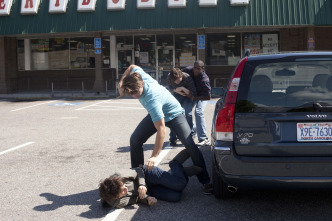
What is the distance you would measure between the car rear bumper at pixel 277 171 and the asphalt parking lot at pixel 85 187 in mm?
487

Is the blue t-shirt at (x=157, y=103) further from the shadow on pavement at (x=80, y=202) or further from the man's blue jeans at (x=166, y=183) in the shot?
the shadow on pavement at (x=80, y=202)

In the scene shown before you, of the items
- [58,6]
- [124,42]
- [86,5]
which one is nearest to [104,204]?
[86,5]

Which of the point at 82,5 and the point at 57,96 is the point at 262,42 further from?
the point at 57,96

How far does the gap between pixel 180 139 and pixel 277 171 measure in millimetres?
1582

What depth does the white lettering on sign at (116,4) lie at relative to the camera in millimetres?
21656

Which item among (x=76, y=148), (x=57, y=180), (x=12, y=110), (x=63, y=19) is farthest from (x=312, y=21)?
(x=57, y=180)

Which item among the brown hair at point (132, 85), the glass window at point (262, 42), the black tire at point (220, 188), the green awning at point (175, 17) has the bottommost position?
the black tire at point (220, 188)

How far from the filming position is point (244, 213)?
4.68 m

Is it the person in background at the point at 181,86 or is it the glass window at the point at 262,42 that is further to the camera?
the glass window at the point at 262,42

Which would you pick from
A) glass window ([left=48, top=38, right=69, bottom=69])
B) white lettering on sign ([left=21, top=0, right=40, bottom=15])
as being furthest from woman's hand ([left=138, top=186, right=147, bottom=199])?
glass window ([left=48, top=38, right=69, bottom=69])

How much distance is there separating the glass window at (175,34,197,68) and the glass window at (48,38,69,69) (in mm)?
6587

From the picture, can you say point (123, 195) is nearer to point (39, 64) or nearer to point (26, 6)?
point (26, 6)

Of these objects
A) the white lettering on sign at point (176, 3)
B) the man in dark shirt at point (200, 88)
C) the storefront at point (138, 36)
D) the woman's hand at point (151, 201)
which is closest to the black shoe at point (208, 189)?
the woman's hand at point (151, 201)

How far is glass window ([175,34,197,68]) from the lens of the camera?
24.9 metres
